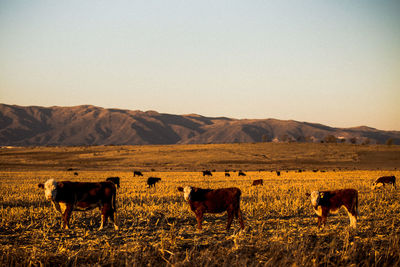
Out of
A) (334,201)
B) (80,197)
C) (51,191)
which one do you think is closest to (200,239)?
(80,197)

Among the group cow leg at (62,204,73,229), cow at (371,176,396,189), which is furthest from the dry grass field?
cow at (371,176,396,189)

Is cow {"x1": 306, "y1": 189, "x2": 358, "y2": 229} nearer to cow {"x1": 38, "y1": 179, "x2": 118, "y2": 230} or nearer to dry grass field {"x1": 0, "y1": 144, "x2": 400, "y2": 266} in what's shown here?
dry grass field {"x1": 0, "y1": 144, "x2": 400, "y2": 266}

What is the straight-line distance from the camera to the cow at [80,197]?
429 inches

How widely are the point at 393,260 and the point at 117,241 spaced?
6911mm

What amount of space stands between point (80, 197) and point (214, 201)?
4558 mm

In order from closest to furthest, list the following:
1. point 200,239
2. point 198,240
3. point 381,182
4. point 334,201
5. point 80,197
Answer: point 198,240 → point 200,239 → point 80,197 → point 334,201 → point 381,182

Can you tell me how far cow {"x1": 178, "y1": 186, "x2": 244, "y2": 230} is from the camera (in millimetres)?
10875

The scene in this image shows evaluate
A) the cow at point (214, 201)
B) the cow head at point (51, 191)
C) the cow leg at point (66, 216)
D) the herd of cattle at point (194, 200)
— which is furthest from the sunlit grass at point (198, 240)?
the cow head at point (51, 191)

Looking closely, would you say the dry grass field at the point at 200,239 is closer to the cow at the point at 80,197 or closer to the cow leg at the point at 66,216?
the cow leg at the point at 66,216

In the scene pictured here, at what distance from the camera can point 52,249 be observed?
27.6 ft

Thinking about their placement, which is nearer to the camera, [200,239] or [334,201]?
[200,239]

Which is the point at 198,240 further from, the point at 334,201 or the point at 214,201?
the point at 334,201

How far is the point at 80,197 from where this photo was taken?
11.3 m

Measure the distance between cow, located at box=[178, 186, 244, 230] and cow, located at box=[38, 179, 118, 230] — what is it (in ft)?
8.72
